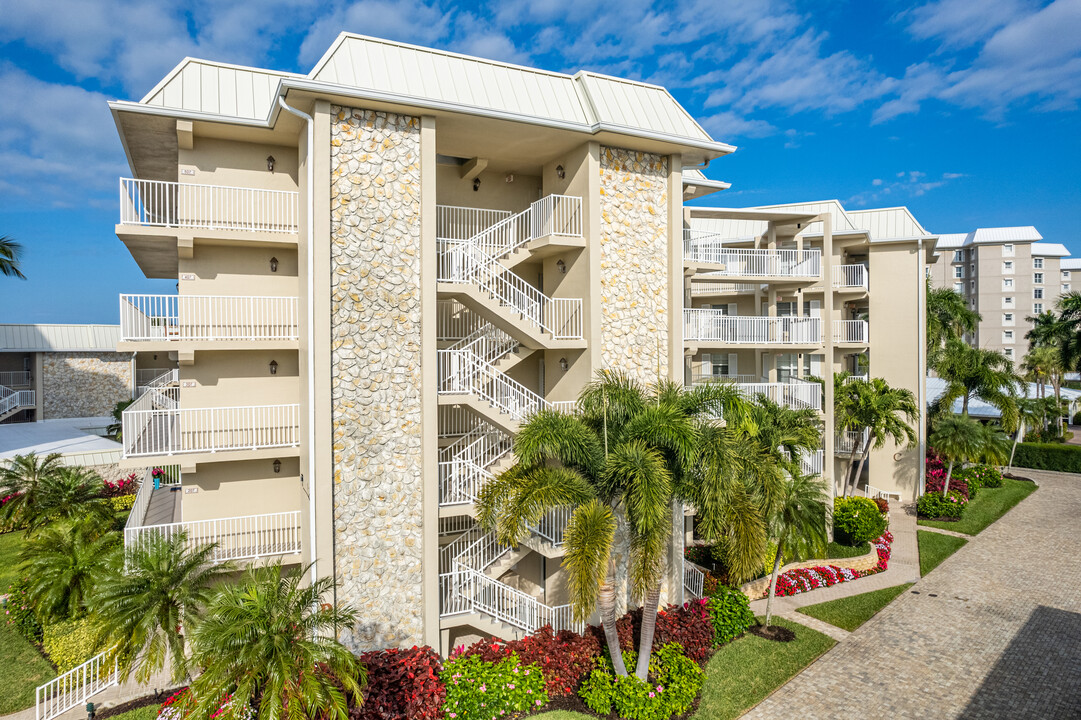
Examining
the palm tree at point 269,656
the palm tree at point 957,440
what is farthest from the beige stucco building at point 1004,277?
the palm tree at point 269,656

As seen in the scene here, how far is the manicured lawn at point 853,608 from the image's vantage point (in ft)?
57.6

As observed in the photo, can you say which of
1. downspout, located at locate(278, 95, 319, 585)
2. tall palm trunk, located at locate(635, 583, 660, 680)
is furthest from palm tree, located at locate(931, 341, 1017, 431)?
downspout, located at locate(278, 95, 319, 585)

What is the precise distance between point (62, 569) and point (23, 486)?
1129cm

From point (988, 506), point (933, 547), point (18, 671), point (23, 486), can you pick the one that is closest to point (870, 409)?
point (933, 547)

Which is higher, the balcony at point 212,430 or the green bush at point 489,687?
the balcony at point 212,430

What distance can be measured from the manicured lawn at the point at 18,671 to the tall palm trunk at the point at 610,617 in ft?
41.6

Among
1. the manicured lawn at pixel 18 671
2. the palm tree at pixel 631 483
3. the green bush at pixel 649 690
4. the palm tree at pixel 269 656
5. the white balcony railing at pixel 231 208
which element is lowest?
the manicured lawn at pixel 18 671

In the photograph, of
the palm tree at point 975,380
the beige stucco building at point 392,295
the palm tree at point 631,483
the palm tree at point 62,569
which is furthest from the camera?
the palm tree at point 975,380

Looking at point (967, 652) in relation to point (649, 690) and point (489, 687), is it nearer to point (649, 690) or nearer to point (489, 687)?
point (649, 690)

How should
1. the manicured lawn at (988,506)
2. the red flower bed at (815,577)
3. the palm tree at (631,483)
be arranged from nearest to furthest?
1. the palm tree at (631,483)
2. the red flower bed at (815,577)
3. the manicured lawn at (988,506)

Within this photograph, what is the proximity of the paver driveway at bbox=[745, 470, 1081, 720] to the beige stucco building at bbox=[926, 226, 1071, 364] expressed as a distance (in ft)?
216

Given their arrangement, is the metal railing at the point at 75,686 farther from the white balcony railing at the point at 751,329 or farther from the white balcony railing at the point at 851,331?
the white balcony railing at the point at 851,331

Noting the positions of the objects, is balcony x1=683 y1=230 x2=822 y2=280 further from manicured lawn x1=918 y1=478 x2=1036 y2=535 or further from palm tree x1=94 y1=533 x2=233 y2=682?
palm tree x1=94 y1=533 x2=233 y2=682

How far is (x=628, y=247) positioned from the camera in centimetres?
1625
